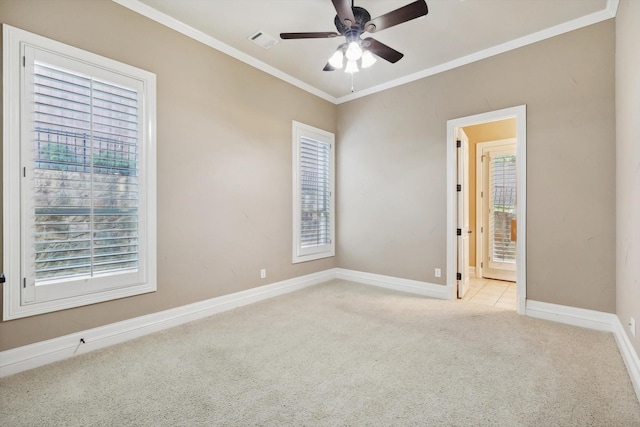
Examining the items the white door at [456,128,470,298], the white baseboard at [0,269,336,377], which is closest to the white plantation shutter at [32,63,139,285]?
the white baseboard at [0,269,336,377]

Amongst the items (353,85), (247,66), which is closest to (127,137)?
(247,66)

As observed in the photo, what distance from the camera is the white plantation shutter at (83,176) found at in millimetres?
2330

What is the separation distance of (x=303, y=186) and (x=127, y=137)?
2474 mm

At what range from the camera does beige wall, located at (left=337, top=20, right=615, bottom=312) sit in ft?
9.81

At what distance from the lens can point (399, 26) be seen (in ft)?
10.4

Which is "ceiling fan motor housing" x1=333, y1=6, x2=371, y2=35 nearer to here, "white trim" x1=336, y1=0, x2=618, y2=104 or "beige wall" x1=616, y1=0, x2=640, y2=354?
"white trim" x1=336, y1=0, x2=618, y2=104

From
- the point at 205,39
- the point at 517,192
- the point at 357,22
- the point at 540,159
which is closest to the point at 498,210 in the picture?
the point at 517,192

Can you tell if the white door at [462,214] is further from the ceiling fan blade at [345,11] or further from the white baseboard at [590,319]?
the ceiling fan blade at [345,11]

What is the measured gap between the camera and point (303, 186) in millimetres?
4695

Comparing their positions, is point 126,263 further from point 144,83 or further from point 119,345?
point 144,83

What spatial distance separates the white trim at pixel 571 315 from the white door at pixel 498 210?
2019 mm

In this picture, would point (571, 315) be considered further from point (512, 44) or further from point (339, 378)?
point (512, 44)

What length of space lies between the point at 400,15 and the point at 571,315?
341cm

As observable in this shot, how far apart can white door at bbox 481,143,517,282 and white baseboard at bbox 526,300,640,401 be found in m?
2.03
